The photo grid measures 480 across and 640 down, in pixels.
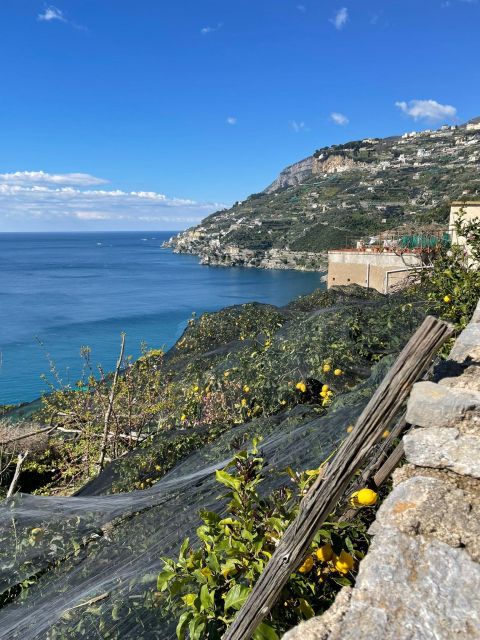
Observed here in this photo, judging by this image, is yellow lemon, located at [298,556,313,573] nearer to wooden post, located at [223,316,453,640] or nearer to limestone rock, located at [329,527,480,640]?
wooden post, located at [223,316,453,640]

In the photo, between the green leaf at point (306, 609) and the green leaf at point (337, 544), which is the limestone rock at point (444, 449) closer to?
the green leaf at point (337, 544)

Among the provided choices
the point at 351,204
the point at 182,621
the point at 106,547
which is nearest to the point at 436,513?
the point at 182,621

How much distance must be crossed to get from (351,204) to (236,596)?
394ft

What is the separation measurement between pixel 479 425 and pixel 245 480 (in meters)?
1.09

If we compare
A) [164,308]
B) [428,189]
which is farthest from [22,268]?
[428,189]

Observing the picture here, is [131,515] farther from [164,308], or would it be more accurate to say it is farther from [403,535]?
[164,308]

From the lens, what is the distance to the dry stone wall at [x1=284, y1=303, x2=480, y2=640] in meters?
1.37

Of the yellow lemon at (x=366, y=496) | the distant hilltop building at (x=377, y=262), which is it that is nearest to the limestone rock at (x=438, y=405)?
the yellow lemon at (x=366, y=496)

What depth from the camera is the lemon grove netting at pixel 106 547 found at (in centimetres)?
250

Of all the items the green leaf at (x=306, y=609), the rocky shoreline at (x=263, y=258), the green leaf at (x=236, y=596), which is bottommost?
the rocky shoreline at (x=263, y=258)

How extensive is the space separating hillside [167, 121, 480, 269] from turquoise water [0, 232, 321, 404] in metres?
10.3

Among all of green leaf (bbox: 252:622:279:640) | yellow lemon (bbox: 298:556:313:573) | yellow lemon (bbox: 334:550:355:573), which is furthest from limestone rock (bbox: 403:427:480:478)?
green leaf (bbox: 252:622:279:640)

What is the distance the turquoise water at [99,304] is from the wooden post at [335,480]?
8256mm

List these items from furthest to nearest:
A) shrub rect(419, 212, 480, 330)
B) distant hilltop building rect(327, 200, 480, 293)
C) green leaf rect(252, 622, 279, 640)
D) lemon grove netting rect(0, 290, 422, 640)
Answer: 1. distant hilltop building rect(327, 200, 480, 293)
2. shrub rect(419, 212, 480, 330)
3. lemon grove netting rect(0, 290, 422, 640)
4. green leaf rect(252, 622, 279, 640)
